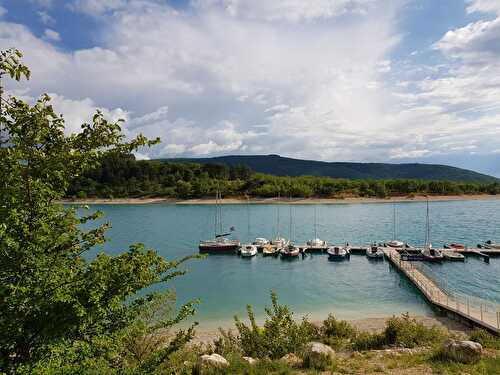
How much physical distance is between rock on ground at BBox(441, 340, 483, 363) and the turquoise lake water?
16.9 metres

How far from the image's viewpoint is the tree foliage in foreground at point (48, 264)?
235 inches

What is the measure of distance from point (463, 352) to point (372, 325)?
13.9 m

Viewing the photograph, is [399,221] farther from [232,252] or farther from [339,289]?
[339,289]

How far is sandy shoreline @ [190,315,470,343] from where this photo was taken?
82.1ft

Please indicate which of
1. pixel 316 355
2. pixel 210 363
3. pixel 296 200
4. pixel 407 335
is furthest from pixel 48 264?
pixel 296 200

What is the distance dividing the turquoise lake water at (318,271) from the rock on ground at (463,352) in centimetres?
1693

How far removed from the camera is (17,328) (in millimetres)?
5996

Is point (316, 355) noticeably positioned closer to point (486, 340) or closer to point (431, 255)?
point (486, 340)

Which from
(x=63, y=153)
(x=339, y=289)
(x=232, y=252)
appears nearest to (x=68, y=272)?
(x=63, y=153)

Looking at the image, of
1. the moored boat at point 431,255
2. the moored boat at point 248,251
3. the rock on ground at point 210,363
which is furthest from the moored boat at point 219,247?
the rock on ground at point 210,363

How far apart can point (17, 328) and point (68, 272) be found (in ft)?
3.81

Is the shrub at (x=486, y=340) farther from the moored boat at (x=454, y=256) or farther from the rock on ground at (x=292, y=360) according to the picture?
the moored boat at (x=454, y=256)

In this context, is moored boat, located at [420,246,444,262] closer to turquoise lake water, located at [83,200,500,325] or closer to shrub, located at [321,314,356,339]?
turquoise lake water, located at [83,200,500,325]

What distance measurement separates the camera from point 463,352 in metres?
13.3
